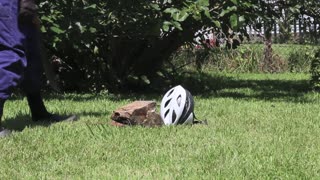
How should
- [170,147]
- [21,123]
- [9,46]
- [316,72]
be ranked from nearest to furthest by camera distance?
[170,147], [9,46], [21,123], [316,72]

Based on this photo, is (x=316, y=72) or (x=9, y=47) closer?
(x=9, y=47)

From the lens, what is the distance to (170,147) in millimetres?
3943

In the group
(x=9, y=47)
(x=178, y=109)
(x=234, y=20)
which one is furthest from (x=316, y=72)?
(x=9, y=47)

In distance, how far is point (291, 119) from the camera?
210 inches

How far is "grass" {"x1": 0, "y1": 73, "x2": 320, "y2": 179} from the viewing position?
10.9 ft

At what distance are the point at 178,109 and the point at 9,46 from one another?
1.51m

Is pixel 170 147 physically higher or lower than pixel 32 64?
lower

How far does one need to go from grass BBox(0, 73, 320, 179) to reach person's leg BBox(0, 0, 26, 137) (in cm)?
40

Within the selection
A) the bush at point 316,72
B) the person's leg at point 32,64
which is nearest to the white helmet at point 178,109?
the person's leg at point 32,64

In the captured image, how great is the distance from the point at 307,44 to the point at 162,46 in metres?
6.90

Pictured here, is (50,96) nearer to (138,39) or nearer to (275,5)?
(138,39)

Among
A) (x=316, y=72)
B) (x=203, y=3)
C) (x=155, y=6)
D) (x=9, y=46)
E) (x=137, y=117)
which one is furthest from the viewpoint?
(x=316, y=72)

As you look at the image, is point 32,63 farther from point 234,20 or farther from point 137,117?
point 234,20

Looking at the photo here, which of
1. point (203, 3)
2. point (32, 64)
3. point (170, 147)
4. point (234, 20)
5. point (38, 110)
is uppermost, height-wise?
point (203, 3)
